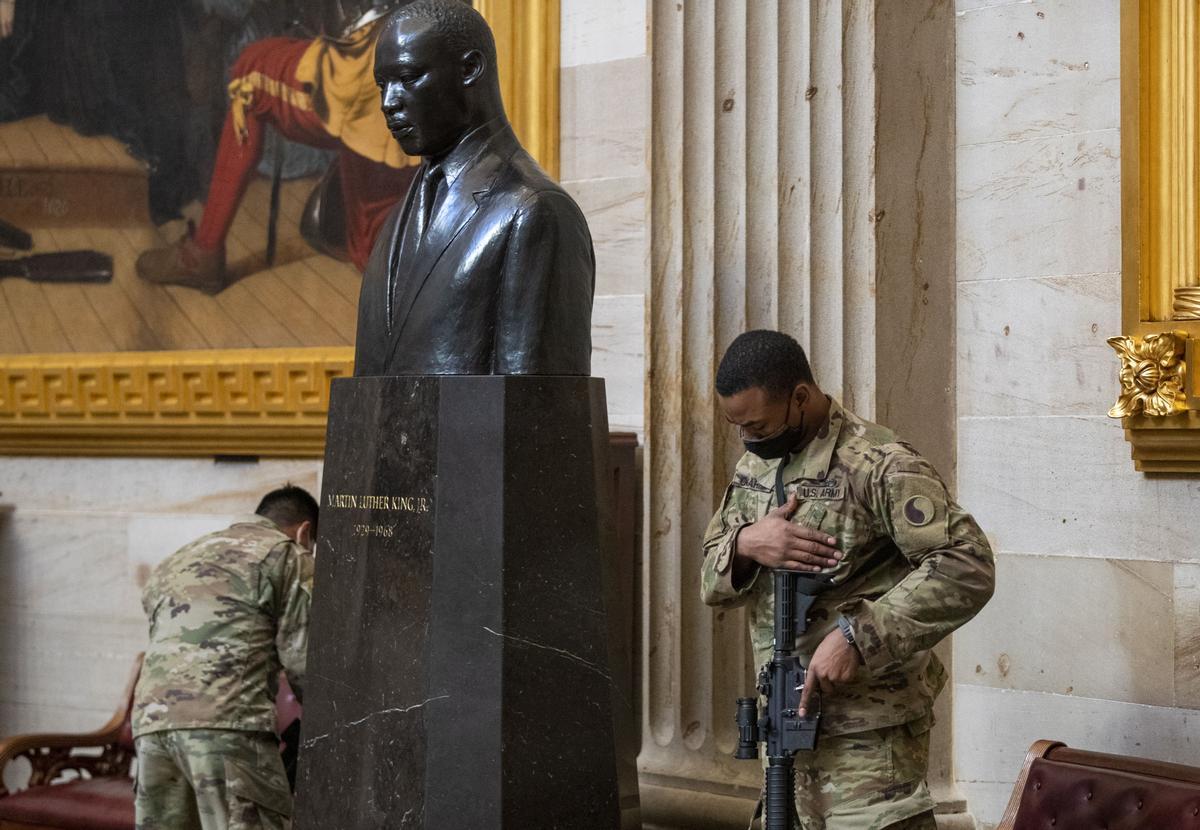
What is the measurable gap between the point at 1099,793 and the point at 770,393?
55.6 inches

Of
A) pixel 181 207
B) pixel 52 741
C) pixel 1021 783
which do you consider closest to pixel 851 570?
pixel 1021 783

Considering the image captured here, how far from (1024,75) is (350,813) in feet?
9.72

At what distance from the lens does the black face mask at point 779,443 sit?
346 centimetres

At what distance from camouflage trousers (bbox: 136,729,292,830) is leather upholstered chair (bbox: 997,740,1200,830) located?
213 cm

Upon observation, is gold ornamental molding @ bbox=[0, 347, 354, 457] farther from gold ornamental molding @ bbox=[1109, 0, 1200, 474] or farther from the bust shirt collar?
gold ornamental molding @ bbox=[1109, 0, 1200, 474]

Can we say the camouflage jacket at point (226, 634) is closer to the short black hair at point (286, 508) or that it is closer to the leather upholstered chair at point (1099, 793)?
the short black hair at point (286, 508)

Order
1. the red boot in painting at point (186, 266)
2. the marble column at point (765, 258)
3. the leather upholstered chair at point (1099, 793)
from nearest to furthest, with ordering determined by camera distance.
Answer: the leather upholstered chair at point (1099, 793) → the marble column at point (765, 258) → the red boot in painting at point (186, 266)

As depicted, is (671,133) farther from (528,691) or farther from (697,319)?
(528,691)

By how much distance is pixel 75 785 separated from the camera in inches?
222

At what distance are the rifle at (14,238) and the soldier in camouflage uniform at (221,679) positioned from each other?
3.32 metres

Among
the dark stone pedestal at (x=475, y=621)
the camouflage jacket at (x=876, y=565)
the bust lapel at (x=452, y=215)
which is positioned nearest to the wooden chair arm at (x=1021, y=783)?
the camouflage jacket at (x=876, y=565)

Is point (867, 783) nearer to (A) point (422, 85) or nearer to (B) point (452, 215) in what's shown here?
(B) point (452, 215)

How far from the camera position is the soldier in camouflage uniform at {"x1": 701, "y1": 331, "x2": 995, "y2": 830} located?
323cm

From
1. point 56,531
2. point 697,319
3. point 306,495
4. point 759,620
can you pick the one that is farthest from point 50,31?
point 759,620
